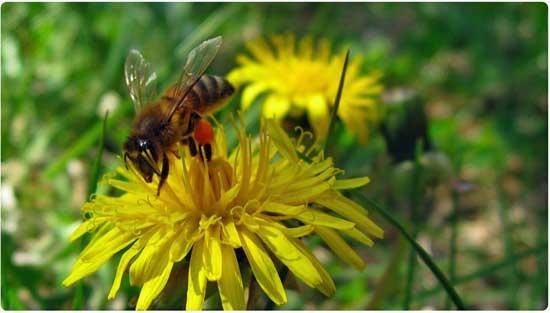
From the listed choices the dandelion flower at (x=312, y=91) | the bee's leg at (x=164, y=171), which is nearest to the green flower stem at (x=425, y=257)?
the bee's leg at (x=164, y=171)

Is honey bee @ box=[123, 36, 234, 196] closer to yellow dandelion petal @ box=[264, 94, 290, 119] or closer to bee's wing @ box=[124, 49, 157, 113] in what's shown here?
bee's wing @ box=[124, 49, 157, 113]

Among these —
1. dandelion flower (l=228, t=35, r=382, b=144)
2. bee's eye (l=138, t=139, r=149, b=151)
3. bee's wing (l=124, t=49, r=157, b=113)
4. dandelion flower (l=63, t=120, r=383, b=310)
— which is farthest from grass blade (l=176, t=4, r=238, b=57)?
bee's eye (l=138, t=139, r=149, b=151)

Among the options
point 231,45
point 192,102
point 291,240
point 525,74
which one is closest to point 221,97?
point 192,102

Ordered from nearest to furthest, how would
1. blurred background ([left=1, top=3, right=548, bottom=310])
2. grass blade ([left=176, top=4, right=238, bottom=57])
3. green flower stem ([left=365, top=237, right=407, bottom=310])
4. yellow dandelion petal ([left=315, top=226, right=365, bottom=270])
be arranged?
1. yellow dandelion petal ([left=315, top=226, right=365, bottom=270])
2. green flower stem ([left=365, top=237, right=407, bottom=310])
3. blurred background ([left=1, top=3, right=548, bottom=310])
4. grass blade ([left=176, top=4, right=238, bottom=57])

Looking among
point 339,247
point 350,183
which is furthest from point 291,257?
point 350,183

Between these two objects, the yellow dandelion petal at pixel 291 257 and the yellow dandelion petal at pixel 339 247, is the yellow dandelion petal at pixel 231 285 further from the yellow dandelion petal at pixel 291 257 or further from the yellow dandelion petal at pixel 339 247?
the yellow dandelion petal at pixel 339 247

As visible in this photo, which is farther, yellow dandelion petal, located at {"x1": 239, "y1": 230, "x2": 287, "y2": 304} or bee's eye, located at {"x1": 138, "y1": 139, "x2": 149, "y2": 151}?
bee's eye, located at {"x1": 138, "y1": 139, "x2": 149, "y2": 151}

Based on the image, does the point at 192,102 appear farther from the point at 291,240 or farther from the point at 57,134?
the point at 57,134
